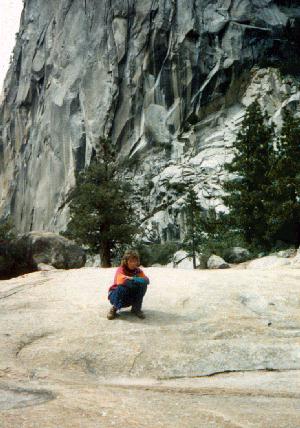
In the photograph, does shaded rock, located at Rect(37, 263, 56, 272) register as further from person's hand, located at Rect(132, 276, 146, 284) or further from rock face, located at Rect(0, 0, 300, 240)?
rock face, located at Rect(0, 0, 300, 240)

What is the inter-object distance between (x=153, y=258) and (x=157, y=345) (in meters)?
36.8

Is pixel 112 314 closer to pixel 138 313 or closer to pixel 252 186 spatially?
pixel 138 313

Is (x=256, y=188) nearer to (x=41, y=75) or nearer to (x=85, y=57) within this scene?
(x=85, y=57)

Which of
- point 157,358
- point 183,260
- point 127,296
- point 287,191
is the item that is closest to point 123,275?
point 127,296

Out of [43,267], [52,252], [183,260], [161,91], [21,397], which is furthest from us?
[161,91]

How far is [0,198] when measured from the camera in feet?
322

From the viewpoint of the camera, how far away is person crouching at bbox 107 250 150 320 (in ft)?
28.6

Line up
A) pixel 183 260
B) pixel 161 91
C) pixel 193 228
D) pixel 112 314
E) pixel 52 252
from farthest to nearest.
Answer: pixel 161 91, pixel 183 260, pixel 193 228, pixel 52 252, pixel 112 314

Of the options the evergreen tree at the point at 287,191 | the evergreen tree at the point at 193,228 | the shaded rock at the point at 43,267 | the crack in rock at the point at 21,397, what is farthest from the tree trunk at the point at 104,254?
the crack in rock at the point at 21,397

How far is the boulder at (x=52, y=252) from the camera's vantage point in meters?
23.1

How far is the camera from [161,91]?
65.8 metres

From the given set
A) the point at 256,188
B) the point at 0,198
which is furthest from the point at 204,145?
the point at 0,198

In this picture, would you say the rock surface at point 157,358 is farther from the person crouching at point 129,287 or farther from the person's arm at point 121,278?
the person's arm at point 121,278

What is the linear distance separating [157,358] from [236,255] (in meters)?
25.7
